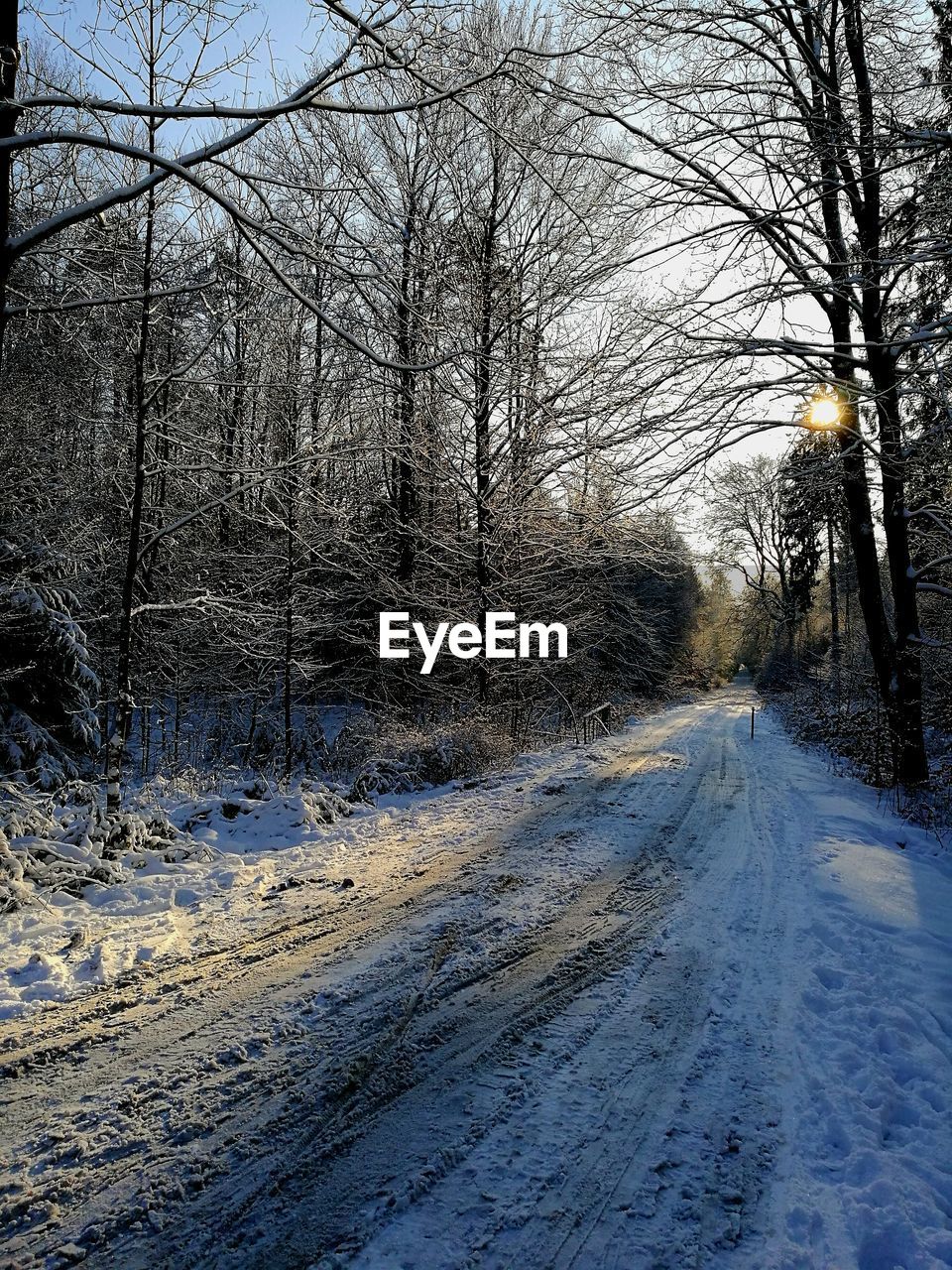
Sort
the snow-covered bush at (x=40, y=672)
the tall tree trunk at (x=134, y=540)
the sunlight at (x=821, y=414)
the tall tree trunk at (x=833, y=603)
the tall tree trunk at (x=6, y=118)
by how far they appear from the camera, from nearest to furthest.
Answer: the tall tree trunk at (x=6, y=118), the sunlight at (x=821, y=414), the tall tree trunk at (x=134, y=540), the snow-covered bush at (x=40, y=672), the tall tree trunk at (x=833, y=603)

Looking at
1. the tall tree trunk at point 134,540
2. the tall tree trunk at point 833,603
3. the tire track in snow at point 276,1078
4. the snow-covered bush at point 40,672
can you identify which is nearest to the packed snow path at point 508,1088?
the tire track in snow at point 276,1078

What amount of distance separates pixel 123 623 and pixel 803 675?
100 feet

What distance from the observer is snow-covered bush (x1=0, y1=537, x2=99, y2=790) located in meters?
10.6

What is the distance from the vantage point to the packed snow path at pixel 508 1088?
2393mm

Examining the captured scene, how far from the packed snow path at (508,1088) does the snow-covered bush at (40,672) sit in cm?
725

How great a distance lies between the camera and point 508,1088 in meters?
3.15

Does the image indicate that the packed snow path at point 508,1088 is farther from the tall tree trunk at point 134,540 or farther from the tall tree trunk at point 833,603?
the tall tree trunk at point 833,603

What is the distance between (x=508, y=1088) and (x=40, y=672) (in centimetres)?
1076

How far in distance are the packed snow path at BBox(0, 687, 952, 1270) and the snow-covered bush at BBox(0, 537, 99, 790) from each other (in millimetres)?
7245

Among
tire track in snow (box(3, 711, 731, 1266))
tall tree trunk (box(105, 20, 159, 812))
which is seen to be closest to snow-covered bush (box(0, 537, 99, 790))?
tall tree trunk (box(105, 20, 159, 812))

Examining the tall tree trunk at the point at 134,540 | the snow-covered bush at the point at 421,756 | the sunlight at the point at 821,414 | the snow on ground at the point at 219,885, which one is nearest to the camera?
the snow on ground at the point at 219,885

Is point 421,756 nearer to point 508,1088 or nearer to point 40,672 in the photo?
point 40,672

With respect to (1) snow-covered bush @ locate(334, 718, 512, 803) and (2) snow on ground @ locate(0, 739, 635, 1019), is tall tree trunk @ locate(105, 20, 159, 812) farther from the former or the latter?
(1) snow-covered bush @ locate(334, 718, 512, 803)

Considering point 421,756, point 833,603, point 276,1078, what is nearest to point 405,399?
point 421,756
